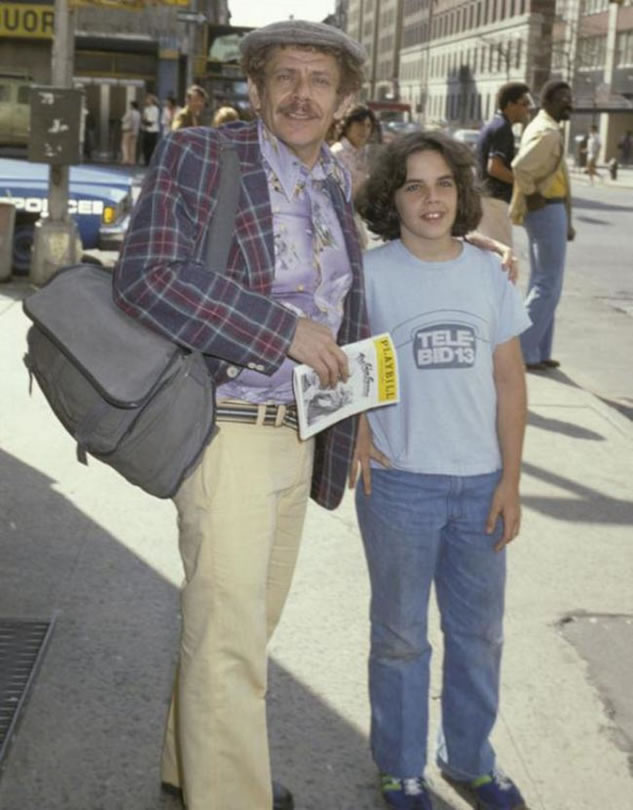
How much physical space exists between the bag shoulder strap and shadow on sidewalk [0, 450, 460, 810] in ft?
4.62

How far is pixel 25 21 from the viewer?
3644 cm

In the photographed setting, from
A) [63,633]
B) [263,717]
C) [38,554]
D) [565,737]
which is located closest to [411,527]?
[263,717]

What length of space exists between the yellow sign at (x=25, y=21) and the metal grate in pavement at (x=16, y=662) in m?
33.6

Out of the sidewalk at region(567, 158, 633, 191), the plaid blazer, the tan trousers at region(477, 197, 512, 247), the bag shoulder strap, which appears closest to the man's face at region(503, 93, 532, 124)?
the tan trousers at region(477, 197, 512, 247)

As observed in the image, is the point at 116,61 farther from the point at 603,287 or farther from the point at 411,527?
the point at 411,527

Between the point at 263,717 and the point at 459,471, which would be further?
the point at 459,471

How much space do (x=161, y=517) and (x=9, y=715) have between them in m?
2.09

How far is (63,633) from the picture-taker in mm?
4551

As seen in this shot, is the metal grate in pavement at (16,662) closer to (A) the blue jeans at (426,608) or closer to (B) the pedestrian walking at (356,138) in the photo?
(A) the blue jeans at (426,608)

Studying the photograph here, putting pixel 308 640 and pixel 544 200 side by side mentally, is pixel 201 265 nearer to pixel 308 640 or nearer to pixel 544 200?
pixel 308 640

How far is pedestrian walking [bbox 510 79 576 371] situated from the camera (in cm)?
923

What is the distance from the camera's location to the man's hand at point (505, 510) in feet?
10.9

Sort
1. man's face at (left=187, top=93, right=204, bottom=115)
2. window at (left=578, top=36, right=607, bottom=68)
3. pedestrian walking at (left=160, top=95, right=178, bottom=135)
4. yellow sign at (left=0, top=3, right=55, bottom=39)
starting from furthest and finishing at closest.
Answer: window at (left=578, top=36, right=607, bottom=68) → yellow sign at (left=0, top=3, right=55, bottom=39) → pedestrian walking at (left=160, top=95, right=178, bottom=135) → man's face at (left=187, top=93, right=204, bottom=115)

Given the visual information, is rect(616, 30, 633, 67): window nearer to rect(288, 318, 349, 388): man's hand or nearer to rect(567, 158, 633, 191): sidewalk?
rect(567, 158, 633, 191): sidewalk
